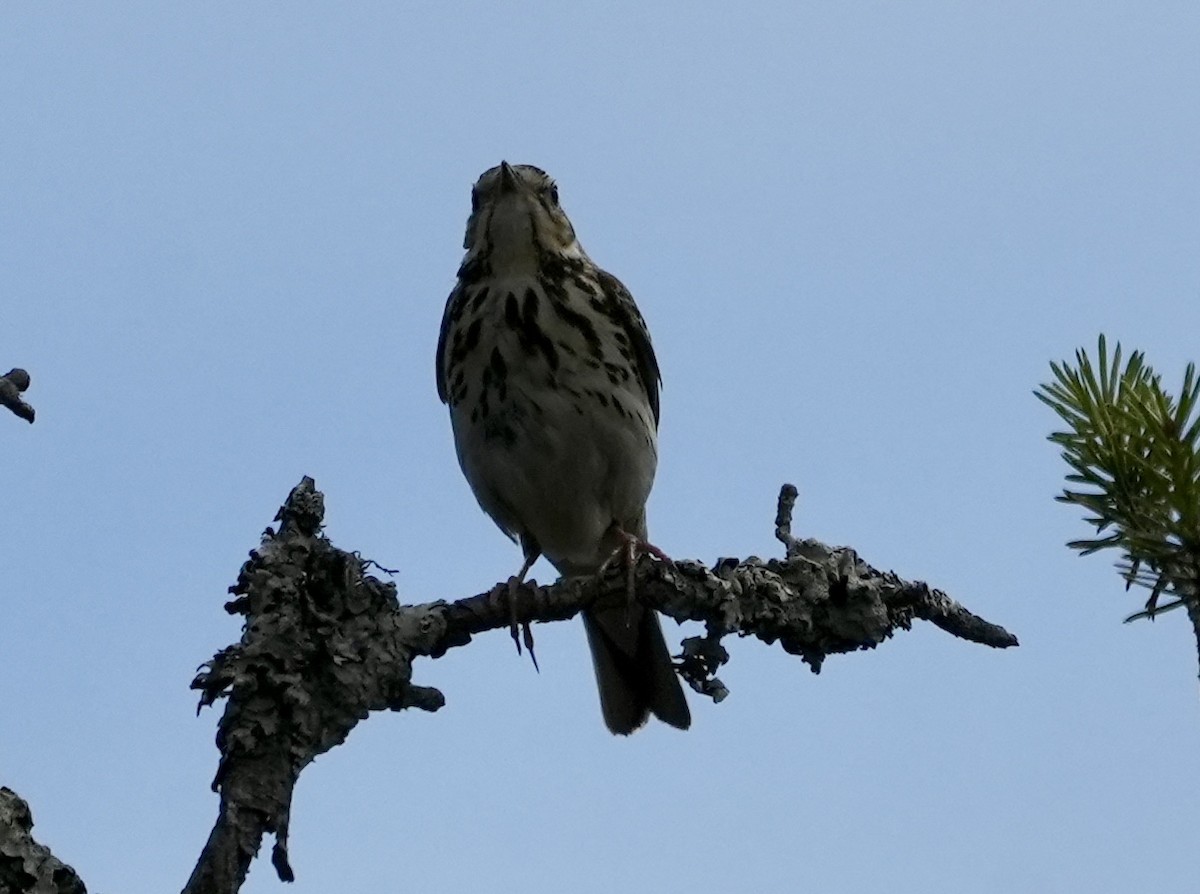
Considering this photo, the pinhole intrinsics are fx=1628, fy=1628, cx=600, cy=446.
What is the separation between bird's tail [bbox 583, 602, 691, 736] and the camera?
20.5 feet

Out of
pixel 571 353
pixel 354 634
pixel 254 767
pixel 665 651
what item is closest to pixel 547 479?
pixel 571 353

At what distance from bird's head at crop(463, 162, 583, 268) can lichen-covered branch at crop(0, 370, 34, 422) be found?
3.78 metres

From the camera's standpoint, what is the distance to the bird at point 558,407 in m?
5.84

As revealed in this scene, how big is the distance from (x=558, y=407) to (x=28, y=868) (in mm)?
3347

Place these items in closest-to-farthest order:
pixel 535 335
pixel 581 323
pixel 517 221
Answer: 1. pixel 535 335
2. pixel 581 323
3. pixel 517 221

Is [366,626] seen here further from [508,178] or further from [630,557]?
[508,178]

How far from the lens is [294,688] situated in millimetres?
3402

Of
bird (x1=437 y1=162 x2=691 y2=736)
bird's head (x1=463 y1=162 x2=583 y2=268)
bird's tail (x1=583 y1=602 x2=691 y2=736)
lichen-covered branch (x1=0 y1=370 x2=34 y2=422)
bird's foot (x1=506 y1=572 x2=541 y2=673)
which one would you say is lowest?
lichen-covered branch (x1=0 y1=370 x2=34 y2=422)

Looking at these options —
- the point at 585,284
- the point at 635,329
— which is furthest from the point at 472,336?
the point at 635,329

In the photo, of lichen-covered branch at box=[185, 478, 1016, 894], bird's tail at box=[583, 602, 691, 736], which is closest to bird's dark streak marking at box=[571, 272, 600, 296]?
bird's tail at box=[583, 602, 691, 736]

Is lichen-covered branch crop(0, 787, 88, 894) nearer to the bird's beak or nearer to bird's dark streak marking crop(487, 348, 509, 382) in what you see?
bird's dark streak marking crop(487, 348, 509, 382)

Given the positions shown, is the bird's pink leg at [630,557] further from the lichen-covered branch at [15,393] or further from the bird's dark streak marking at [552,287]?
the lichen-covered branch at [15,393]

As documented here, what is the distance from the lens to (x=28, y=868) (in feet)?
8.72

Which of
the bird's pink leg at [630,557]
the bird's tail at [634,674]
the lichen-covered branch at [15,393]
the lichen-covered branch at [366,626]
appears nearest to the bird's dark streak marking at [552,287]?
the bird's pink leg at [630,557]
